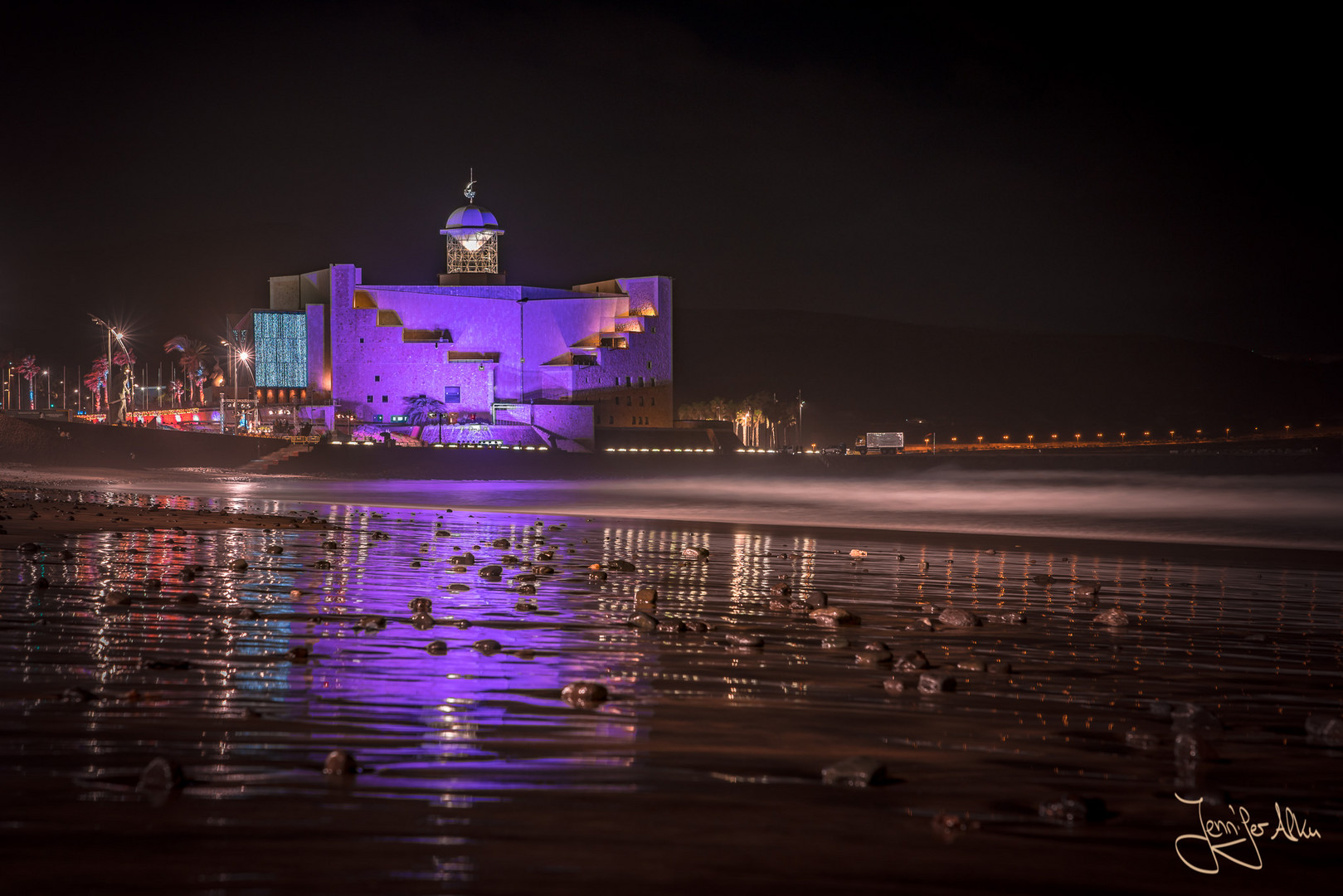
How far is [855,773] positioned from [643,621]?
426cm

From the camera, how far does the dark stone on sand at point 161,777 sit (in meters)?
4.27

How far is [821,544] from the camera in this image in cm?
1903

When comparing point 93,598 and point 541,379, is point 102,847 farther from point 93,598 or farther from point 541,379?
point 541,379

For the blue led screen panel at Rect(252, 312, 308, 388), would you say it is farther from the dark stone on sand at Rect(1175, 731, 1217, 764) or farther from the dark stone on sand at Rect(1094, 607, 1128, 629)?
the dark stone on sand at Rect(1175, 731, 1217, 764)

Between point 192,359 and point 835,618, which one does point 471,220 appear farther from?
point 835,618

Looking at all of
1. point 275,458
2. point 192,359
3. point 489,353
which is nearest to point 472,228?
point 489,353

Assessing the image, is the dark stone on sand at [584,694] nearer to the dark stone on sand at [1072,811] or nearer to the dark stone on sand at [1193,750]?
the dark stone on sand at [1072,811]

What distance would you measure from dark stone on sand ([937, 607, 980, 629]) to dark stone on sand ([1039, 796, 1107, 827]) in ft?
16.2

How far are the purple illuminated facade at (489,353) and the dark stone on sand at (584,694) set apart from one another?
6653cm

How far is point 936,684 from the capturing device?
6.47m

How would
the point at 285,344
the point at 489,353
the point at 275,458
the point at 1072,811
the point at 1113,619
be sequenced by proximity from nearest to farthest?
the point at 1072,811 → the point at 1113,619 → the point at 275,458 → the point at 285,344 → the point at 489,353

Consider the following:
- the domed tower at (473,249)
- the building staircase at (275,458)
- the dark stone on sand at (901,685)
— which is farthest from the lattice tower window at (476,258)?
the dark stone on sand at (901,685)

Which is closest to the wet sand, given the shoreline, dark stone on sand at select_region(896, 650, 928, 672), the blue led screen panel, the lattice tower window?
dark stone on sand at select_region(896, 650, 928, 672)

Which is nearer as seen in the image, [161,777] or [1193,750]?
[161,777]
